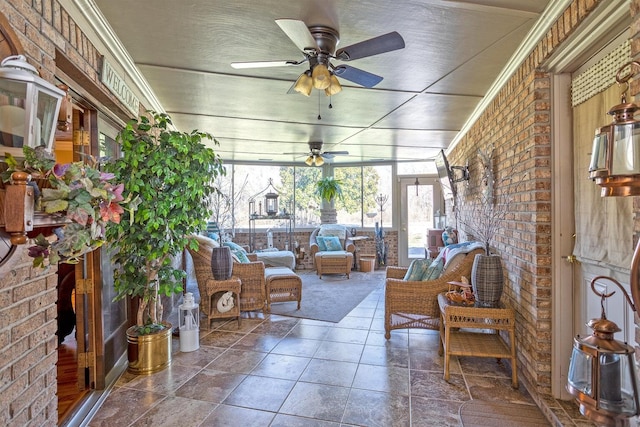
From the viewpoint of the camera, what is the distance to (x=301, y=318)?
165 inches

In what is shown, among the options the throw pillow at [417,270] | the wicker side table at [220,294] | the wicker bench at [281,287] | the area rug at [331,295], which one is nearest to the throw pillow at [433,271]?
the throw pillow at [417,270]

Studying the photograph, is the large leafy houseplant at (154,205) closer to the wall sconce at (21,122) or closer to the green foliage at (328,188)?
the wall sconce at (21,122)

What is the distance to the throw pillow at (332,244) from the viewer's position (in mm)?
6883

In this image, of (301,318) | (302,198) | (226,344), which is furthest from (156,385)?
(302,198)

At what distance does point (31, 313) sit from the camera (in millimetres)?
1538

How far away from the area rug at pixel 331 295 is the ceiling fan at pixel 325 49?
2.79 m

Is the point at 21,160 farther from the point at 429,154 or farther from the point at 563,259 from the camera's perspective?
the point at 429,154

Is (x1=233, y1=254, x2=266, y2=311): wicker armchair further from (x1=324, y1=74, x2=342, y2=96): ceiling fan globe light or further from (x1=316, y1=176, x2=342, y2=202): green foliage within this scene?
(x1=316, y1=176, x2=342, y2=202): green foliage

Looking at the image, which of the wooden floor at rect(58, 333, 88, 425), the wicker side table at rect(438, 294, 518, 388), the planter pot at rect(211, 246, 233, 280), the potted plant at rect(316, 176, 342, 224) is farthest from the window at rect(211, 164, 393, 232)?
the wicker side table at rect(438, 294, 518, 388)

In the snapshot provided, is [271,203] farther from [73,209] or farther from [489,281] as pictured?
[73,209]

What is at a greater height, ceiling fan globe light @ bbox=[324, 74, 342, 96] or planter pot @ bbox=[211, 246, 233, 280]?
ceiling fan globe light @ bbox=[324, 74, 342, 96]

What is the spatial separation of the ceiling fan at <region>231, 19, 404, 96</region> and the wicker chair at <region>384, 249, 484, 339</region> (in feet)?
6.34

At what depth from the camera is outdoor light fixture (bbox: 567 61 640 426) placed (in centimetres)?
110

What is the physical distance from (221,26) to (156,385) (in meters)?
→ 2.61
